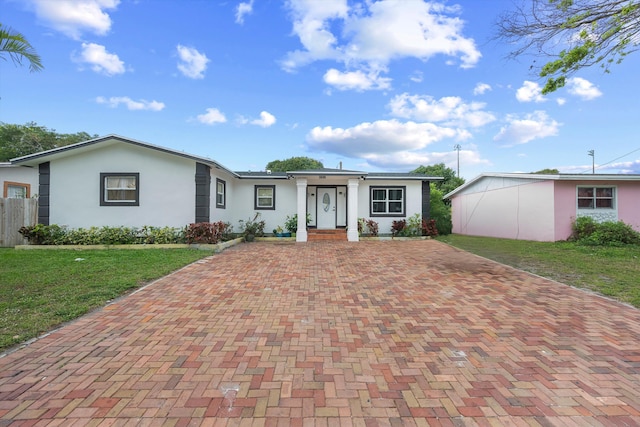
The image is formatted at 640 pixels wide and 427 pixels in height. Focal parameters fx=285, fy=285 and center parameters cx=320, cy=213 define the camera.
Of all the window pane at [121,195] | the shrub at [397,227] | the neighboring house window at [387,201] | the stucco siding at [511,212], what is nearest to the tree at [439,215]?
the neighboring house window at [387,201]

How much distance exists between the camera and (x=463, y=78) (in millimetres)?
12734

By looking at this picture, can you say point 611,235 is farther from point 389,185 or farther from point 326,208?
point 326,208

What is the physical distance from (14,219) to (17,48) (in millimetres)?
8983

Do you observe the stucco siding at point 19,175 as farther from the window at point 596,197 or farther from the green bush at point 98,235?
the window at point 596,197

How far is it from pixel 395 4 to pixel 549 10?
4.22 meters

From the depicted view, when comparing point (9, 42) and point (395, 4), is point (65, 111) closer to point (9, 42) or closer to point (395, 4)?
point (9, 42)

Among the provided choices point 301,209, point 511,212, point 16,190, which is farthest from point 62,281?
point 511,212

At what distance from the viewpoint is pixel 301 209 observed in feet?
41.4

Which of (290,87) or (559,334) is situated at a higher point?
(290,87)

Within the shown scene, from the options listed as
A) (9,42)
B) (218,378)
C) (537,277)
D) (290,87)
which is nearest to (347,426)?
(218,378)

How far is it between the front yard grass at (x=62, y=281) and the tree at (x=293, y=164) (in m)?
31.7

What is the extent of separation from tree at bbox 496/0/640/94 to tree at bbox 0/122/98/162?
3303 cm

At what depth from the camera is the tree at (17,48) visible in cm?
485

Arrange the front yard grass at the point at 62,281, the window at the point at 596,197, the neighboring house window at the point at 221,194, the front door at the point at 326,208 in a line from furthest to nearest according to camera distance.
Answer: the front door at the point at 326,208 → the window at the point at 596,197 → the neighboring house window at the point at 221,194 → the front yard grass at the point at 62,281
